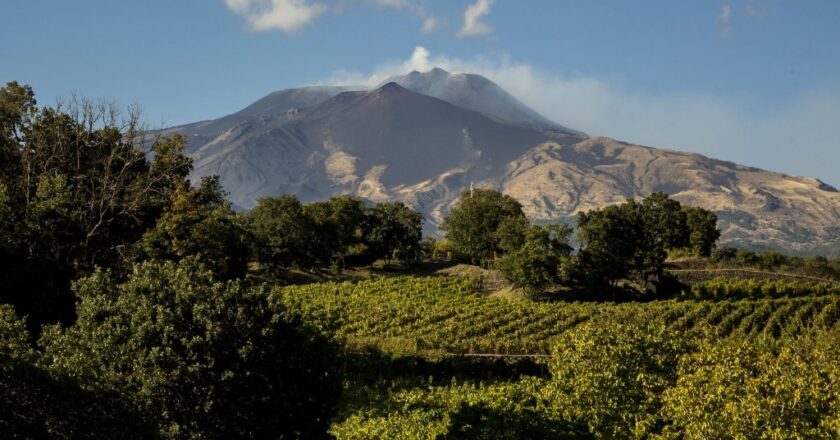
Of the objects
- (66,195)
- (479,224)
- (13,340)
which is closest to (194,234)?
(66,195)

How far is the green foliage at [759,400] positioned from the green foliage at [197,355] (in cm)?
1148

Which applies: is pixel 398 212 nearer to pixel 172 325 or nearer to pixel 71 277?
pixel 71 277

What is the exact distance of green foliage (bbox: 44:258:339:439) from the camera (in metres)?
19.7

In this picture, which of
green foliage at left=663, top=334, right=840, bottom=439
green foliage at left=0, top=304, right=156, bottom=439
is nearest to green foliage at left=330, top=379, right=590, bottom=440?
green foliage at left=663, top=334, right=840, bottom=439

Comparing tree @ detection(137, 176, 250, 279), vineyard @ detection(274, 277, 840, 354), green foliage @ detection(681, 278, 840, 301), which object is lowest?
vineyard @ detection(274, 277, 840, 354)

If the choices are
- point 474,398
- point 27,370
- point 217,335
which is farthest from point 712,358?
point 27,370

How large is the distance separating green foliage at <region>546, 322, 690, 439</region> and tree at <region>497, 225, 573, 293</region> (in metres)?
29.2

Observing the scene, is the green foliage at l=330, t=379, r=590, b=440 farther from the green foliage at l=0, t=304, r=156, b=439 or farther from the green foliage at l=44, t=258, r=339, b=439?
the green foliage at l=0, t=304, r=156, b=439

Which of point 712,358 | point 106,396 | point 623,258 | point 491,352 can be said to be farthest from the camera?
point 623,258

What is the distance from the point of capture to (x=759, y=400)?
54.6ft

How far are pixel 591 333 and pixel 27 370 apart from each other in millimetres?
16536

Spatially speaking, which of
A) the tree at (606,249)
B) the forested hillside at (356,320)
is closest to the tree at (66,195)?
the forested hillside at (356,320)

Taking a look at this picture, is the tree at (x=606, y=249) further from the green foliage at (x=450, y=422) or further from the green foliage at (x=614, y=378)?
the green foliage at (x=450, y=422)

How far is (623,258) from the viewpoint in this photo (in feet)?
180
